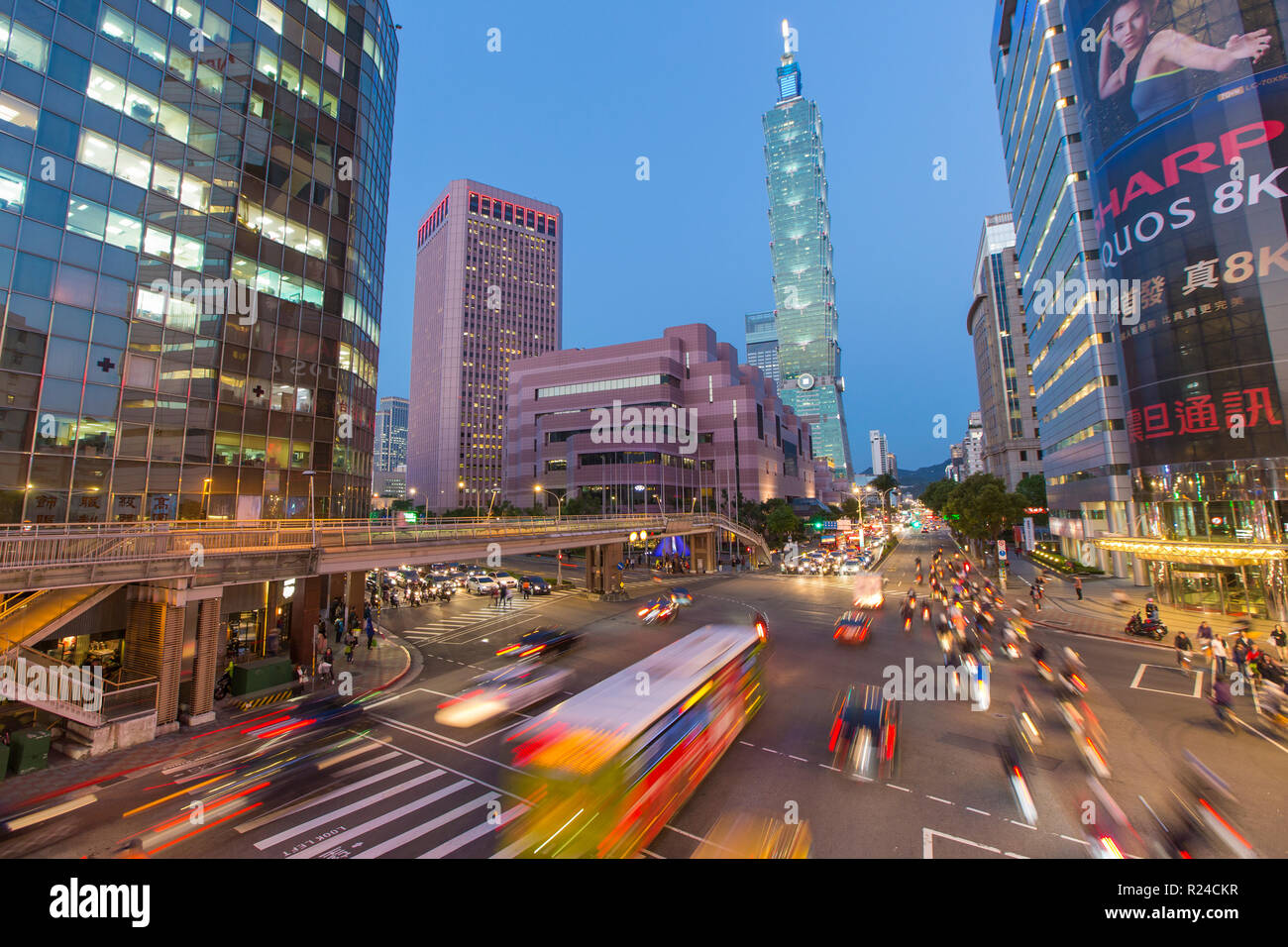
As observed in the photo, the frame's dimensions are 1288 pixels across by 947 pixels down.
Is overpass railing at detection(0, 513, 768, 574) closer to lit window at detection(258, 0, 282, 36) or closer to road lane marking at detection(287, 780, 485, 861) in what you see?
road lane marking at detection(287, 780, 485, 861)

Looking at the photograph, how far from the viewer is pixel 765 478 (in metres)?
98.4

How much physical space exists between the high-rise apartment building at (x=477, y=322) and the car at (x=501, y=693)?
128120 mm

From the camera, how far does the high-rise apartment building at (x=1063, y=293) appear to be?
→ 44906 mm

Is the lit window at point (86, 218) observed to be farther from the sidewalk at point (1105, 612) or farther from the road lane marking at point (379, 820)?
the sidewalk at point (1105, 612)

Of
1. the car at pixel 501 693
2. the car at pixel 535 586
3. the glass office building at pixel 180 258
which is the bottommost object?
the car at pixel 501 693

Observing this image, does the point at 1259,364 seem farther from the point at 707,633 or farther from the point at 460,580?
the point at 460,580

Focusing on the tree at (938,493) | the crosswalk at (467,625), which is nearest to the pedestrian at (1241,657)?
the crosswalk at (467,625)

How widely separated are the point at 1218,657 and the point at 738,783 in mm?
18443

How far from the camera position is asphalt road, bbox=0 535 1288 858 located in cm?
1030

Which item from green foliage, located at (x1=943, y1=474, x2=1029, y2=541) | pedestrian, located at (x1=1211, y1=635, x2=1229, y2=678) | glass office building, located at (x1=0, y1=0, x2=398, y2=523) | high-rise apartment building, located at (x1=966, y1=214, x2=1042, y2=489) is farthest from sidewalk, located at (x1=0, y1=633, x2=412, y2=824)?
high-rise apartment building, located at (x1=966, y1=214, x2=1042, y2=489)

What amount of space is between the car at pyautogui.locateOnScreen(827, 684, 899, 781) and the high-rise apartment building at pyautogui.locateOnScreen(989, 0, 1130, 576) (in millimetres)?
38086

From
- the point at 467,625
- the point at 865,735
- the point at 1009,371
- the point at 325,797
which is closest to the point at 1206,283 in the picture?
the point at 865,735

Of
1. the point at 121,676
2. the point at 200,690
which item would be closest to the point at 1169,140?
the point at 200,690
